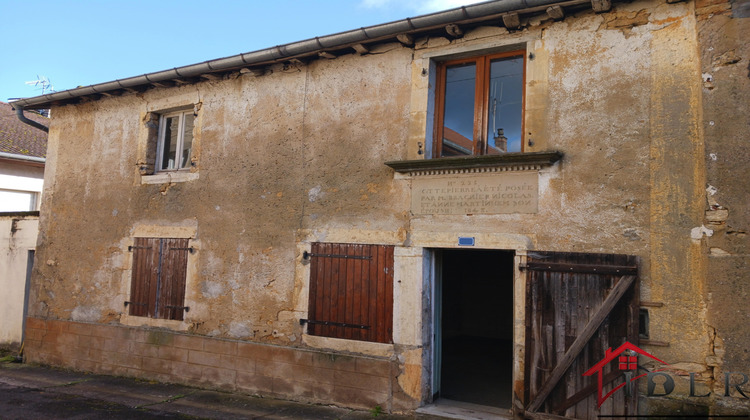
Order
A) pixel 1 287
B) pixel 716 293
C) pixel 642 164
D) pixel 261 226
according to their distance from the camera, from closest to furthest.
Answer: pixel 716 293 < pixel 642 164 < pixel 261 226 < pixel 1 287

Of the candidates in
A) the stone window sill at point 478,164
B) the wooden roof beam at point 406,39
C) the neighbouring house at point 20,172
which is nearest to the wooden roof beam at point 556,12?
the stone window sill at point 478,164

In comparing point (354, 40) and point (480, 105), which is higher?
point (354, 40)

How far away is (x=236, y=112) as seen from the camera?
729 cm

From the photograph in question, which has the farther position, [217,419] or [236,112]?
[236,112]

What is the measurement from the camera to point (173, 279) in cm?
748

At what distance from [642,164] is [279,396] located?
4.93 metres

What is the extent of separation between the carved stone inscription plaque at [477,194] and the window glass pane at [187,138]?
3937mm

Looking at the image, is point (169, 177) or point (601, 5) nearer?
point (601, 5)

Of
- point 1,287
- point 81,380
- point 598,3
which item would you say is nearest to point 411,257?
point 598,3

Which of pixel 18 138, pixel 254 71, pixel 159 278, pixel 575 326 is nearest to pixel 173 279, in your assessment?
pixel 159 278

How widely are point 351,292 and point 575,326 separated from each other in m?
2.53

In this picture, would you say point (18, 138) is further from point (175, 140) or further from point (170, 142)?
point (175, 140)

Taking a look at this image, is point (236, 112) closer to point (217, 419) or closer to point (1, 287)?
point (217, 419)

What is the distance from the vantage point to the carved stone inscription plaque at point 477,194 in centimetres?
530
